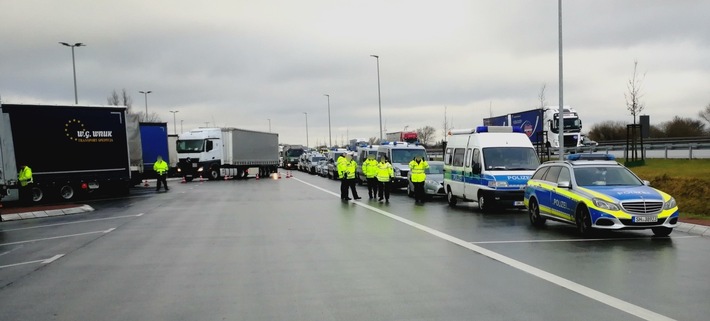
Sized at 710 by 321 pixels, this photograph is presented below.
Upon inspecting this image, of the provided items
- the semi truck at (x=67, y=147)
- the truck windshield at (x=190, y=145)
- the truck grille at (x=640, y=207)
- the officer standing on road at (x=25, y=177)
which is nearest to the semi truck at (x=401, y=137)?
the truck windshield at (x=190, y=145)

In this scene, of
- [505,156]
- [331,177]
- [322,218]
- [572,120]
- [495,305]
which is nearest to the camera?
[495,305]

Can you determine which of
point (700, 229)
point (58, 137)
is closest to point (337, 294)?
point (700, 229)

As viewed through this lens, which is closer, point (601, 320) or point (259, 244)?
point (601, 320)

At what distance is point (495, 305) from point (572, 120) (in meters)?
35.5

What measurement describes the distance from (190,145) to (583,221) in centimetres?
3251

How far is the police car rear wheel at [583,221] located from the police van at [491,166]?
4620 millimetres

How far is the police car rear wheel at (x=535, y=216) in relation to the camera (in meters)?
13.7

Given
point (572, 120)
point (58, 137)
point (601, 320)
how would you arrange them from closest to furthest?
1. point (601, 320)
2. point (58, 137)
3. point (572, 120)

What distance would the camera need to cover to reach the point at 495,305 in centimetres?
638

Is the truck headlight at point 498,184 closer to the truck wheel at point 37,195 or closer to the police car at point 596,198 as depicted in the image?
the police car at point 596,198

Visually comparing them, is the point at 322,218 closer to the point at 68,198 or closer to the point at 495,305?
the point at 495,305

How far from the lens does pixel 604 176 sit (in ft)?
41.1

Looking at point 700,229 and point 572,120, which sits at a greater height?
point 572,120

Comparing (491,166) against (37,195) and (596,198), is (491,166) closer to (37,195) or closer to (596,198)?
(596,198)
